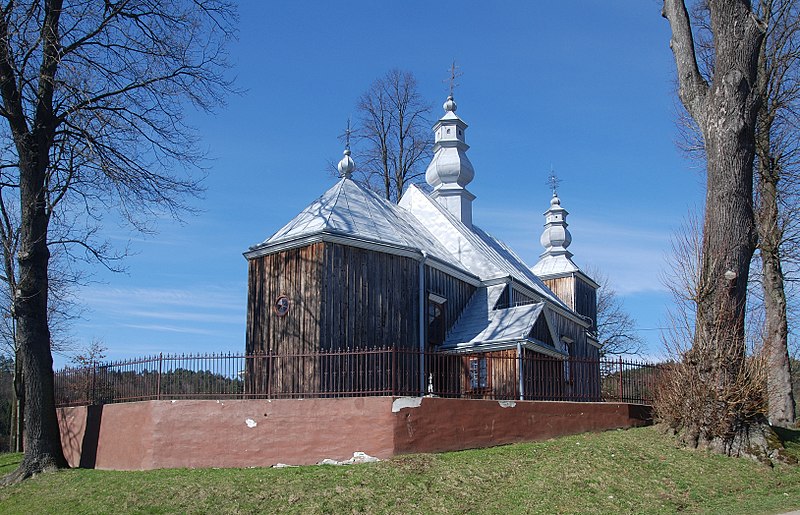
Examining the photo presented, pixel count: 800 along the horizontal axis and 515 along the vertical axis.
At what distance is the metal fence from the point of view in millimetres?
16125

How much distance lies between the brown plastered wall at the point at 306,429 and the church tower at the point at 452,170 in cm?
1440

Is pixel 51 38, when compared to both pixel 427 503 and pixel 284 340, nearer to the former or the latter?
pixel 284 340

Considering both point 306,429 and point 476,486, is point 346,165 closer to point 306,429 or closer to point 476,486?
point 306,429

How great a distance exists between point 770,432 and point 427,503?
709 cm

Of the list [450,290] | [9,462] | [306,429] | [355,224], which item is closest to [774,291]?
[450,290]

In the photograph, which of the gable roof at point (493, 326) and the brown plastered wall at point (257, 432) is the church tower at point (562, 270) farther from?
the brown plastered wall at point (257, 432)

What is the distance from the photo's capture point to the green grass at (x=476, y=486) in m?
11.9

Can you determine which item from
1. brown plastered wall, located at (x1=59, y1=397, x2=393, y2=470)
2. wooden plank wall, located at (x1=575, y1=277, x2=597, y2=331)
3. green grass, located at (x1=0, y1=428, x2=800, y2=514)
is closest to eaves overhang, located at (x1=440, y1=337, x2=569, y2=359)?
green grass, located at (x1=0, y1=428, x2=800, y2=514)

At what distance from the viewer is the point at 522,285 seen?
84.3 ft

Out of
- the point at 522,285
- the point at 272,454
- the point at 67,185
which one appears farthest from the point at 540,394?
the point at 67,185

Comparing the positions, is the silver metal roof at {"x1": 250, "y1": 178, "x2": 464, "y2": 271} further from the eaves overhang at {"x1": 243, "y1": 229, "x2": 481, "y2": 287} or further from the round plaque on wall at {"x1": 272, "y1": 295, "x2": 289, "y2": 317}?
the round plaque on wall at {"x1": 272, "y1": 295, "x2": 289, "y2": 317}

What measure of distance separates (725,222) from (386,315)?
8.59m

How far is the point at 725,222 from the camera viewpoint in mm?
15359

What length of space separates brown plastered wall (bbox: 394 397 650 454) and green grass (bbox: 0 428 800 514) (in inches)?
17.4
